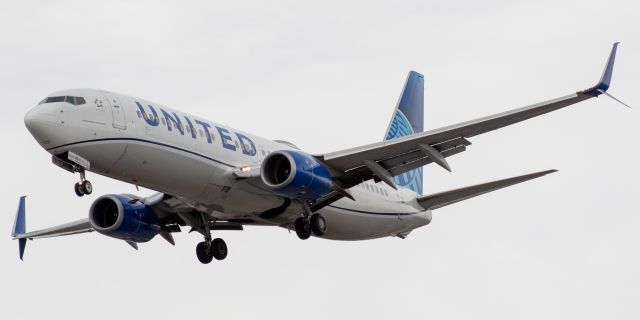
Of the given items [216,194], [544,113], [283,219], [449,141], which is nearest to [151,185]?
[216,194]

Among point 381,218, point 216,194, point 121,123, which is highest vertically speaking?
point 121,123

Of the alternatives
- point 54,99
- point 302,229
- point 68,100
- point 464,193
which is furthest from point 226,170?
point 464,193

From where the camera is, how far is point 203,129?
39.4m

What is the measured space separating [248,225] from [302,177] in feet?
16.7

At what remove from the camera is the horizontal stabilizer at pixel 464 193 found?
41144 mm

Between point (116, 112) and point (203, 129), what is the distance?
3120 mm

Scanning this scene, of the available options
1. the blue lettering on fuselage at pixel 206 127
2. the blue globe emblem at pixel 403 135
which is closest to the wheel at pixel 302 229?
the blue lettering on fuselage at pixel 206 127

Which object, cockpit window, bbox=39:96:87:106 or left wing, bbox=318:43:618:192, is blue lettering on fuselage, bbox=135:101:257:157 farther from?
left wing, bbox=318:43:618:192

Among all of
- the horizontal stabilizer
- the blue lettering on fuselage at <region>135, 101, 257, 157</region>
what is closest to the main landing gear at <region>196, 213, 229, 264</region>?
the blue lettering on fuselage at <region>135, 101, 257, 157</region>

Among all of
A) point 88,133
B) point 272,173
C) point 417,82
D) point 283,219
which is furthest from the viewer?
point 417,82

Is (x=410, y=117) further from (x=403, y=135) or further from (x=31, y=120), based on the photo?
(x=31, y=120)

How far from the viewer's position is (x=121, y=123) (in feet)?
122

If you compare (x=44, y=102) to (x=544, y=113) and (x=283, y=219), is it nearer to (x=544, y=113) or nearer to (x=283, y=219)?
(x=283, y=219)

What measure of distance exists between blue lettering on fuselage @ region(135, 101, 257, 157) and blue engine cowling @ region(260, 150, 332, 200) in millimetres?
1512
